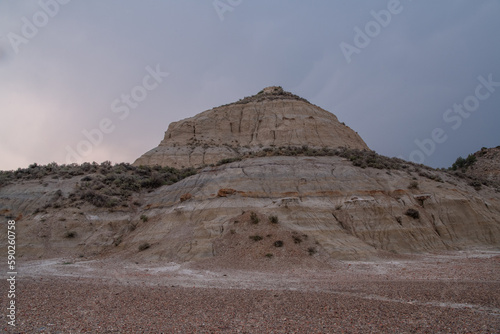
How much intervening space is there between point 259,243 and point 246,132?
84.4 ft

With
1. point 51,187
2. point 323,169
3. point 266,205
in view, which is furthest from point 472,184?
point 51,187

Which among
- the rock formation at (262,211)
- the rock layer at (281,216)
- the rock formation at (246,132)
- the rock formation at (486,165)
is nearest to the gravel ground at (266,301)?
the rock formation at (262,211)

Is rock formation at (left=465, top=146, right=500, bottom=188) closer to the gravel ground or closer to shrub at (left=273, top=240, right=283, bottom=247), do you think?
the gravel ground

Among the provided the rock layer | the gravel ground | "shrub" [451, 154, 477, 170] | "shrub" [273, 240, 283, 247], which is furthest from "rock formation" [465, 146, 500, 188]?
"shrub" [273, 240, 283, 247]

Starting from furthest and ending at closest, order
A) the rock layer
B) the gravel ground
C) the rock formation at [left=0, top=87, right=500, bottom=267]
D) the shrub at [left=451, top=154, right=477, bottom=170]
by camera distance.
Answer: the shrub at [left=451, top=154, right=477, bottom=170], the rock layer, the rock formation at [left=0, top=87, right=500, bottom=267], the gravel ground

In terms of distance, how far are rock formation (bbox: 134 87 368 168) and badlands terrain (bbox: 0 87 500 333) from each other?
1.12 feet

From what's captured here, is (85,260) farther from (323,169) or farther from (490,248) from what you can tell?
(490,248)

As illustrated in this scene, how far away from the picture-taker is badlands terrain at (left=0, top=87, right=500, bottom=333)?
836 centimetres

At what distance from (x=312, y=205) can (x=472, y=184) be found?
62.6ft

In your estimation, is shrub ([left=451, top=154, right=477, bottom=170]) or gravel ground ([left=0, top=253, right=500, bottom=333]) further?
shrub ([left=451, top=154, right=477, bottom=170])

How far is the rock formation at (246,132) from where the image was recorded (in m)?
39.7

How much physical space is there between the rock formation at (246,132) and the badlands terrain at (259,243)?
341mm

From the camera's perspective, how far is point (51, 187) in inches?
1199

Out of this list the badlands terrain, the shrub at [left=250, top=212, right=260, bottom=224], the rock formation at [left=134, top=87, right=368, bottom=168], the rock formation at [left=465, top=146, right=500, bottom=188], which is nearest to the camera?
the badlands terrain
